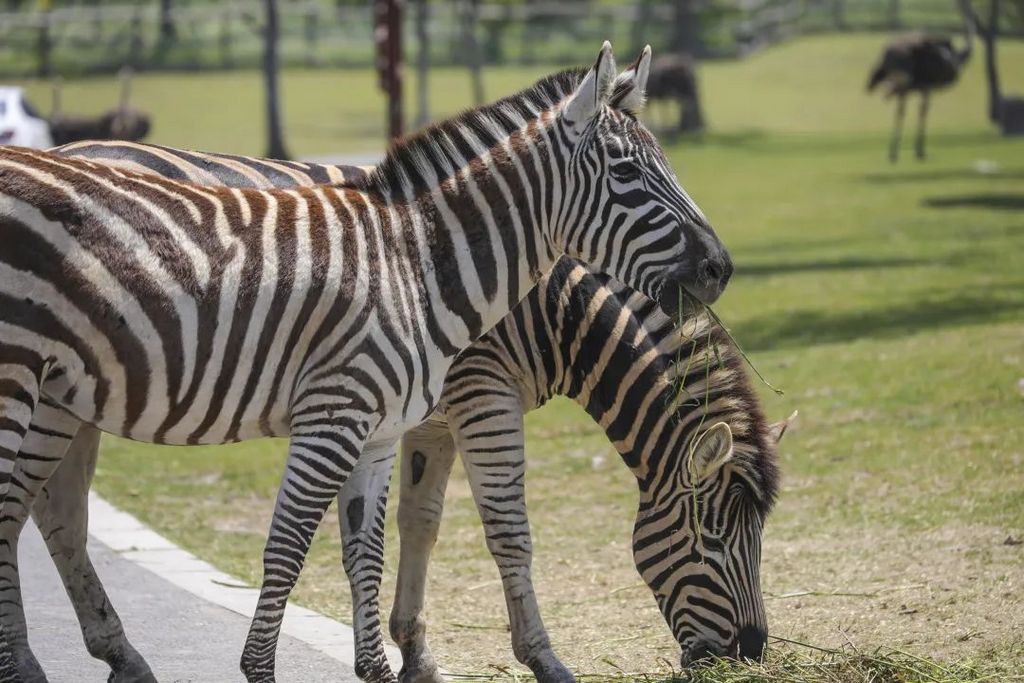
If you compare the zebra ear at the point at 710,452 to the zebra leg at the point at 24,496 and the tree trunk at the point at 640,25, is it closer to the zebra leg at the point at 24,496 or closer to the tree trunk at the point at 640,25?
the zebra leg at the point at 24,496

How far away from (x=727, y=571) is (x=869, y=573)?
2005 millimetres

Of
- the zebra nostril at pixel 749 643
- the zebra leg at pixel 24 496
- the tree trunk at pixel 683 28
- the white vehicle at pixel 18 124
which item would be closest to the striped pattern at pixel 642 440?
the zebra nostril at pixel 749 643

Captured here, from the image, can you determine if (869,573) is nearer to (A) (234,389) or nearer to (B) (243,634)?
(B) (243,634)

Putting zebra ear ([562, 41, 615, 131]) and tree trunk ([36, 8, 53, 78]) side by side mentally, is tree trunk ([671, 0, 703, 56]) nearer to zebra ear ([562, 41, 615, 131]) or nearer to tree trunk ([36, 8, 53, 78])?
tree trunk ([36, 8, 53, 78])

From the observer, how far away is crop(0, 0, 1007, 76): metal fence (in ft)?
186

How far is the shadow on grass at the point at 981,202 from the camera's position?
79.3ft

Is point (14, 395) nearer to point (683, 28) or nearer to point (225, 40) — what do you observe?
point (683, 28)

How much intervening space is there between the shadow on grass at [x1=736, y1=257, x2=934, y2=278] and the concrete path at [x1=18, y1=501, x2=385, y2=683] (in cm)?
1237

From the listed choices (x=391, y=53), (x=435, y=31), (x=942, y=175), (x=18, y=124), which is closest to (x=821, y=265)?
(x=391, y=53)

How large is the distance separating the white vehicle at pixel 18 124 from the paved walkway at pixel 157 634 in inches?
628

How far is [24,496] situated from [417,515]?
1.78 metres

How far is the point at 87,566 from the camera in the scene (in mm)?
6109

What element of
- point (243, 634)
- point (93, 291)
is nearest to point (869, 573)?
point (243, 634)

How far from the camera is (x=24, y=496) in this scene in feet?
18.7
